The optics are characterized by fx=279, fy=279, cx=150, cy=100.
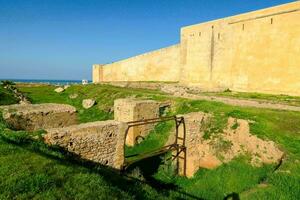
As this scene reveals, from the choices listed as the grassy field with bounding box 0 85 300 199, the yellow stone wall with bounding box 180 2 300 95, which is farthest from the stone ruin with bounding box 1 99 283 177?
the yellow stone wall with bounding box 180 2 300 95

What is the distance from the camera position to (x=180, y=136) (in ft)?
36.8

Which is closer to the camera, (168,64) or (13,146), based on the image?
(13,146)

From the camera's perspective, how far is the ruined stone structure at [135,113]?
1319 centimetres

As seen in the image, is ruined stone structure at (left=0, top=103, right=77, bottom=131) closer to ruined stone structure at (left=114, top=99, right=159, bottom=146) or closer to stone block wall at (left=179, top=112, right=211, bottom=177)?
ruined stone structure at (left=114, top=99, right=159, bottom=146)

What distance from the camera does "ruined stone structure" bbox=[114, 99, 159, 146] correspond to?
13.2 metres

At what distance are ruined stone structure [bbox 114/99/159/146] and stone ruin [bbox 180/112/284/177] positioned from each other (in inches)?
117

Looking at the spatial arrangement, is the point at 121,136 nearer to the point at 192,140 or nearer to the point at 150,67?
the point at 192,140

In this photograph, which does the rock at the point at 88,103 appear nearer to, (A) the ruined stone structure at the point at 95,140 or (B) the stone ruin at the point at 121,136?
(B) the stone ruin at the point at 121,136

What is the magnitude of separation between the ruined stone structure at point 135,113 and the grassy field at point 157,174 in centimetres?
44

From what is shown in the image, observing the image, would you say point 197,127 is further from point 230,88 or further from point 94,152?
point 230,88

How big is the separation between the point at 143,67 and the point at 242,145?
26466mm

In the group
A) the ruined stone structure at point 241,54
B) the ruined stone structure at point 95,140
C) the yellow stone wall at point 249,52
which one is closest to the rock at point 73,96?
the ruined stone structure at point 241,54

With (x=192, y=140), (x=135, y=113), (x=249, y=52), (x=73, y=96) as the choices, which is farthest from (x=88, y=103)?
(x=249, y=52)

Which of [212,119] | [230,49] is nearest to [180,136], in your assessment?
[212,119]
